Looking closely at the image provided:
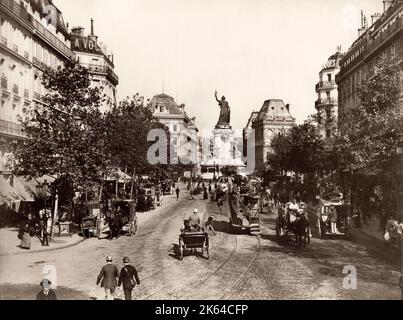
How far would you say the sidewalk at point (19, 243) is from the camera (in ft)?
73.7

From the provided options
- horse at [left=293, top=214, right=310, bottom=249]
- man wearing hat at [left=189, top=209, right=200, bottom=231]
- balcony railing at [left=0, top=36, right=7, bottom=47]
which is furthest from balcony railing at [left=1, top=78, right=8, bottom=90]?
horse at [left=293, top=214, right=310, bottom=249]

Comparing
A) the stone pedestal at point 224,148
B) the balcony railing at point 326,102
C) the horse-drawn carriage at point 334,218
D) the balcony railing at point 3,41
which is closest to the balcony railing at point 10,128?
the balcony railing at point 3,41

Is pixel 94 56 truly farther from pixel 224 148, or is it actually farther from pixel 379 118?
pixel 379 118

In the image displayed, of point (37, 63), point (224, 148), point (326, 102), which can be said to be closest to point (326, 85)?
point (326, 102)

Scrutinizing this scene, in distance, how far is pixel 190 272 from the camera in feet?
58.1

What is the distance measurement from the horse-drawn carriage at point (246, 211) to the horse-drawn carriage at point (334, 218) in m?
3.17

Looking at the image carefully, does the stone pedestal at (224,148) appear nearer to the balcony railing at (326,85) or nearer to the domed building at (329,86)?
the domed building at (329,86)

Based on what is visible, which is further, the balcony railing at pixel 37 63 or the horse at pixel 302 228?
the balcony railing at pixel 37 63

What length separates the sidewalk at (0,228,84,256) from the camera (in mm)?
22469

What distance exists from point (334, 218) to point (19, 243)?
14987 millimetres

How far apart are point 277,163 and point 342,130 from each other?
4064 cm

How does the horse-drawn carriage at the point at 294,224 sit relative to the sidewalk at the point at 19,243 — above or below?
above
